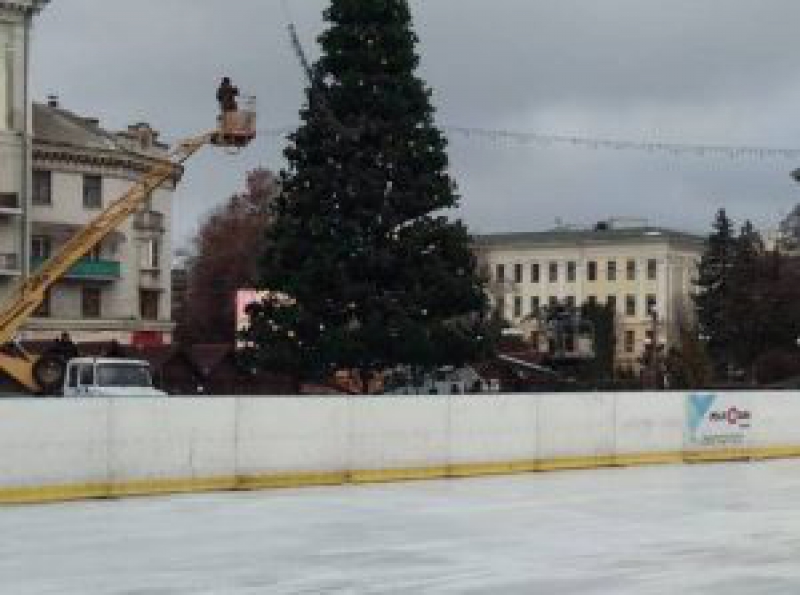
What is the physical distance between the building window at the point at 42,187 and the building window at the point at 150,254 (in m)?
8.60

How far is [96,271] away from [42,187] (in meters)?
5.39

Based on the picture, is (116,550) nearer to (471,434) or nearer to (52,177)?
(471,434)

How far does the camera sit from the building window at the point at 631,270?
12725 cm

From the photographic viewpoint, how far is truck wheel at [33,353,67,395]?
1459 inches

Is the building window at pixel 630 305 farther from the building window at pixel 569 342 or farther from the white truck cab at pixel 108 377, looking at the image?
the white truck cab at pixel 108 377

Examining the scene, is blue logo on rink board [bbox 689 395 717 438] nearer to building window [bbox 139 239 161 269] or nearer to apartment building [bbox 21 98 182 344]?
apartment building [bbox 21 98 182 344]

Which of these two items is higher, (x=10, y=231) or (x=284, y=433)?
(x=10, y=231)

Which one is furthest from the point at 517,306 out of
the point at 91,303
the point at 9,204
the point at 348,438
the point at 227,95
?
the point at 348,438

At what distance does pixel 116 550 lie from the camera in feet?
47.8

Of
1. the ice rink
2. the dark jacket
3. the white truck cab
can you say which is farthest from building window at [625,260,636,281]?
the ice rink

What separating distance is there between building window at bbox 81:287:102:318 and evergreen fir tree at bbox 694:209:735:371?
115 feet

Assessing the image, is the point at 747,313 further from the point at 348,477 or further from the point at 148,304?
the point at 348,477

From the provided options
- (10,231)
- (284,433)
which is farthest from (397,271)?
(10,231)

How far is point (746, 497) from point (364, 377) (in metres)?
17.0
